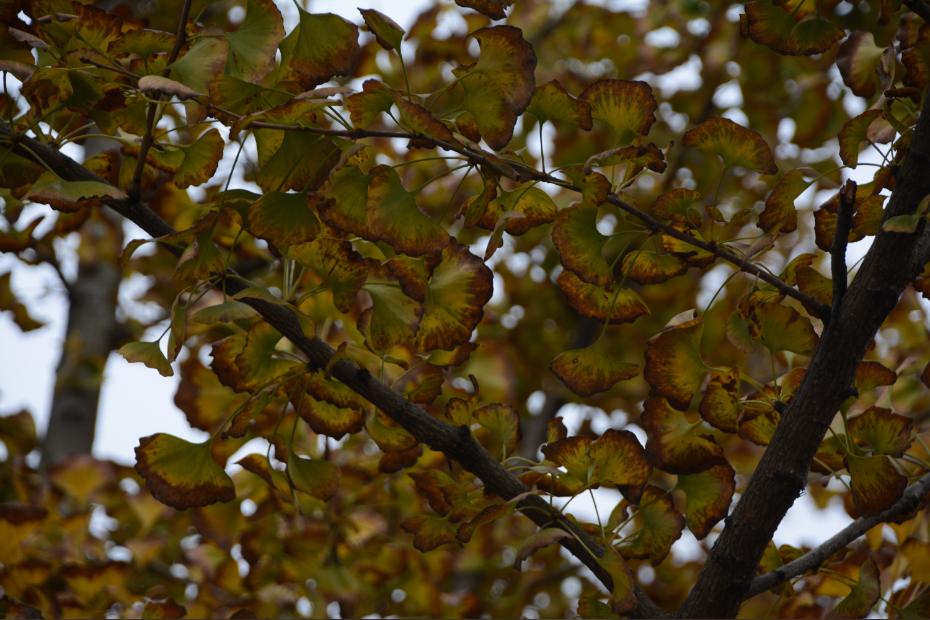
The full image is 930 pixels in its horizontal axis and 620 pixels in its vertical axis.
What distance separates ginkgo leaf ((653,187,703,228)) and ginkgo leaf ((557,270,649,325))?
0.07 meters

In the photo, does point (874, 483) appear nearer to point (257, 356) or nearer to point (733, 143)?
point (733, 143)

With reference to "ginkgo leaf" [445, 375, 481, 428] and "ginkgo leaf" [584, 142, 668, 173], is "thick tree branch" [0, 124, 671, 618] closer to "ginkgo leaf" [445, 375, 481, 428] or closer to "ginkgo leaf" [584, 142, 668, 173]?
"ginkgo leaf" [445, 375, 481, 428]

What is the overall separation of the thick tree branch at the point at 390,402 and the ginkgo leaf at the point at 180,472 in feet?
0.44

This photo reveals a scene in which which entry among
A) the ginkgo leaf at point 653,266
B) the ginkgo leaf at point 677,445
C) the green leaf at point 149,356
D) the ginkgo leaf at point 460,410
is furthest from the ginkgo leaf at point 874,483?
the green leaf at point 149,356

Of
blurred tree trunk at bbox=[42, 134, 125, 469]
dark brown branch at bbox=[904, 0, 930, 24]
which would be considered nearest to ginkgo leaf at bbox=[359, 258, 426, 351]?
dark brown branch at bbox=[904, 0, 930, 24]

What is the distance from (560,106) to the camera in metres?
0.56

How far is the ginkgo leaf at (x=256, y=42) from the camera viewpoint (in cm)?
57

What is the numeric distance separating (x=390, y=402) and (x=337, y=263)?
0.13 m

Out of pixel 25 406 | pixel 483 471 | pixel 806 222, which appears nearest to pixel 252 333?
pixel 483 471

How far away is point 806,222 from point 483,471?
2065 mm

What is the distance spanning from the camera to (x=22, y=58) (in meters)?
0.62

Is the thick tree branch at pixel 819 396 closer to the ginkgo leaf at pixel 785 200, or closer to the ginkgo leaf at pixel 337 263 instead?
the ginkgo leaf at pixel 785 200

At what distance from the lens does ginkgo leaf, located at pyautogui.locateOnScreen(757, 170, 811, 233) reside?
0.60 meters

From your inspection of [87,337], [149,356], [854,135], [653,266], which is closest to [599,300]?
[653,266]
